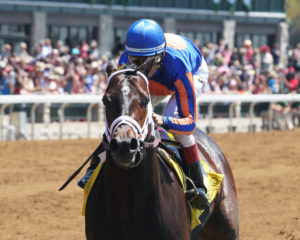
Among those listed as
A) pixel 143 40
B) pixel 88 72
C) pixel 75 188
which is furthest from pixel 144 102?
pixel 88 72

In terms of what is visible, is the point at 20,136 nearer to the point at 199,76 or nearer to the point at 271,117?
the point at 271,117

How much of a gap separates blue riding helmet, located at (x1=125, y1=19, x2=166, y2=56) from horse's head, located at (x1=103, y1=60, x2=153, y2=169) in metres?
0.25

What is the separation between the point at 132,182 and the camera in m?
3.50

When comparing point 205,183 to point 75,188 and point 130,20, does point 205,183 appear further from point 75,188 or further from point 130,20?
point 130,20

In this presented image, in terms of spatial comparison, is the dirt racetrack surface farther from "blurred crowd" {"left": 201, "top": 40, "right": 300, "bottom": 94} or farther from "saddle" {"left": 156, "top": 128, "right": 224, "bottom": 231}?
"blurred crowd" {"left": 201, "top": 40, "right": 300, "bottom": 94}

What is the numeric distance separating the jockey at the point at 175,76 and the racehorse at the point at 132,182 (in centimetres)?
19

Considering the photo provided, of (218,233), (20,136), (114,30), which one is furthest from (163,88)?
(114,30)

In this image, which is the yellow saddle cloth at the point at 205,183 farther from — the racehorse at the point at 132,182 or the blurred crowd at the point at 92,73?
the blurred crowd at the point at 92,73

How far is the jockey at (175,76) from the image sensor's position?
3.71 meters

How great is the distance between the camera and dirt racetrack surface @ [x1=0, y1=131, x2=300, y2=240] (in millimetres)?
6730

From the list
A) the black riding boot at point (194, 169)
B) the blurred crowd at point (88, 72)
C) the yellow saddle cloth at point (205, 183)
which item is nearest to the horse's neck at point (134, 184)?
the yellow saddle cloth at point (205, 183)

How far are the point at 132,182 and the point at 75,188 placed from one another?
5.12m

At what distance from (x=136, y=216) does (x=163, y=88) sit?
90 centimetres

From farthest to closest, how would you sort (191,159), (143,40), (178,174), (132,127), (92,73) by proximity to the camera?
1. (92,73)
2. (191,159)
3. (178,174)
4. (143,40)
5. (132,127)
